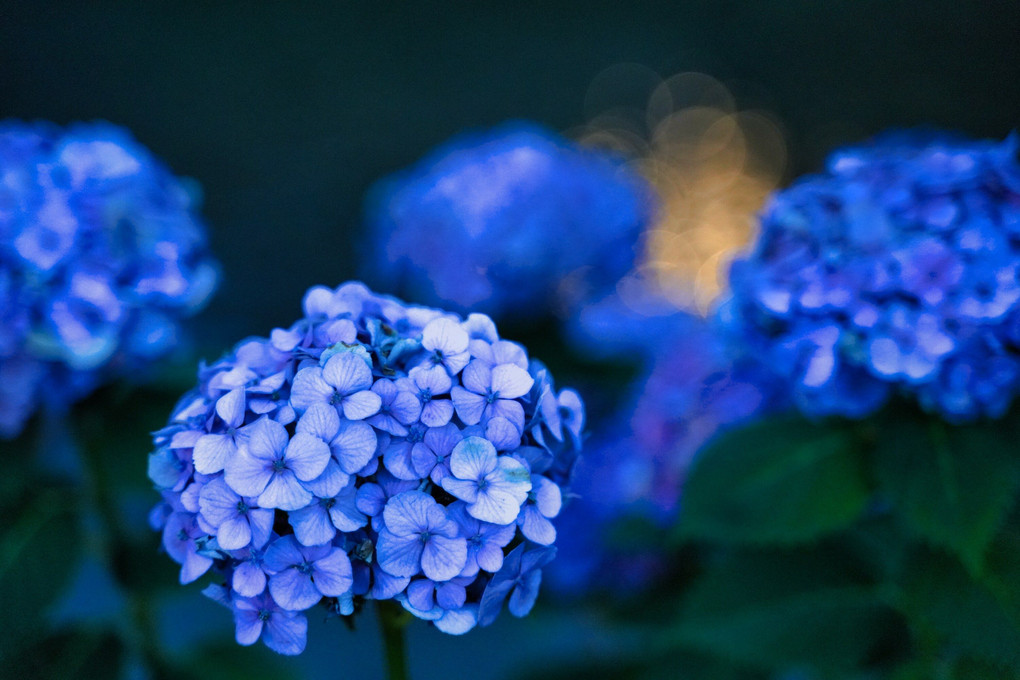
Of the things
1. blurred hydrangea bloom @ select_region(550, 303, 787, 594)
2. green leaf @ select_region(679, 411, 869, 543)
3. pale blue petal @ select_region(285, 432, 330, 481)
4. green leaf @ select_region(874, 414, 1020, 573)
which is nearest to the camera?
pale blue petal @ select_region(285, 432, 330, 481)

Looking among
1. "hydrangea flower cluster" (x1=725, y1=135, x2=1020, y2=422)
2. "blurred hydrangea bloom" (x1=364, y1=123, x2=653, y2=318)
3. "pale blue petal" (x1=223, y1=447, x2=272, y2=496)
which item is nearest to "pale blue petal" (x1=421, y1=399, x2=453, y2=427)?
"pale blue petal" (x1=223, y1=447, x2=272, y2=496)

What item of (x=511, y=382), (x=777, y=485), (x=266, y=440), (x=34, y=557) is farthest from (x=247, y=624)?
(x=777, y=485)

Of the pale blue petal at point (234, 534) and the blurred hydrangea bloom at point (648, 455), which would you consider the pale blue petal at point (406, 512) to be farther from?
the blurred hydrangea bloom at point (648, 455)

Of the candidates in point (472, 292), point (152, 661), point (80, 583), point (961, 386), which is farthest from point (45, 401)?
point (80, 583)

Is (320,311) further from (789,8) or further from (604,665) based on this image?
(789,8)

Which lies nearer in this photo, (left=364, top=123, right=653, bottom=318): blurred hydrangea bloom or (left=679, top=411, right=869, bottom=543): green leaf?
(left=679, top=411, right=869, bottom=543): green leaf

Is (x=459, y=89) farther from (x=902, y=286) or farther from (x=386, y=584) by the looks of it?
(x=386, y=584)

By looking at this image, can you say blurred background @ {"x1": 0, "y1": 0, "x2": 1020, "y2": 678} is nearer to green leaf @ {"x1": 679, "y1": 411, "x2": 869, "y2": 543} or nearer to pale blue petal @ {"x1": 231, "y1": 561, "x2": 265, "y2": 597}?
green leaf @ {"x1": 679, "y1": 411, "x2": 869, "y2": 543}
